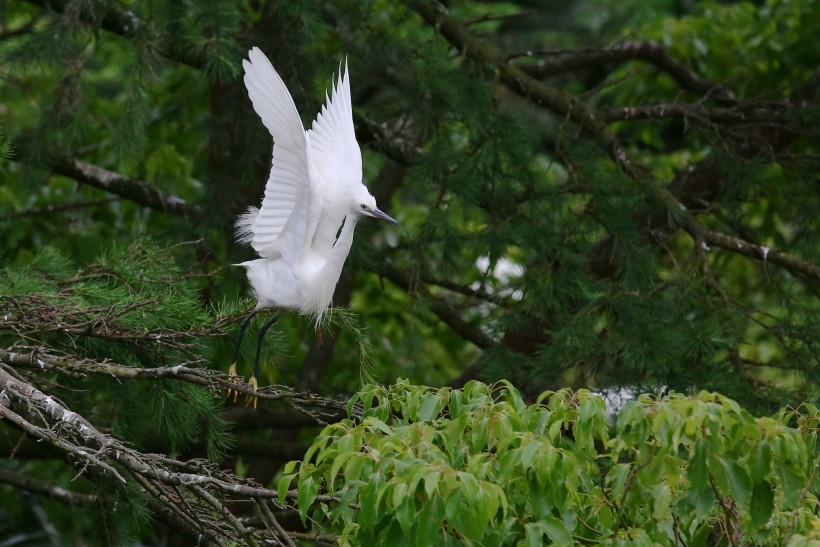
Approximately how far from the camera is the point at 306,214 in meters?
2.63

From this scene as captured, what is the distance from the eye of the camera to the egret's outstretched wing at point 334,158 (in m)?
2.70

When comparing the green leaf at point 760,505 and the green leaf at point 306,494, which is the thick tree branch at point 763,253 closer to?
the green leaf at point 760,505

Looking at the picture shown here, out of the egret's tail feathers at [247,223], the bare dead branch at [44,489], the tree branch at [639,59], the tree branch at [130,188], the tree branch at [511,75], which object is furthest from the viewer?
the tree branch at [639,59]

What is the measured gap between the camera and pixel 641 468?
1669 millimetres

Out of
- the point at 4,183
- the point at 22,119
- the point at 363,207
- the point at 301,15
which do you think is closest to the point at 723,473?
the point at 363,207

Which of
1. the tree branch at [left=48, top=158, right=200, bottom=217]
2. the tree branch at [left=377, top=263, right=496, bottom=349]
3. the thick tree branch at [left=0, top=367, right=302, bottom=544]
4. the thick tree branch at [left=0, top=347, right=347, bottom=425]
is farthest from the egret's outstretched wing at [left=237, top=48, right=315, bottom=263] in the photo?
the tree branch at [left=48, top=158, right=200, bottom=217]

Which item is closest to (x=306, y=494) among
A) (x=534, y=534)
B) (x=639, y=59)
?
(x=534, y=534)

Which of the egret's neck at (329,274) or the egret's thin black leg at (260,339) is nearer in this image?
the egret's neck at (329,274)

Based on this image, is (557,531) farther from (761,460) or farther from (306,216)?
(306,216)

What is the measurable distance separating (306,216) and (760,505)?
141 centimetres

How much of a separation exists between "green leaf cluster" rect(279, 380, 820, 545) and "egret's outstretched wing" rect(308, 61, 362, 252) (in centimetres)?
89

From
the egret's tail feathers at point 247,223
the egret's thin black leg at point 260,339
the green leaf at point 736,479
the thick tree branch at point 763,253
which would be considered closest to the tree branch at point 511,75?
the thick tree branch at point 763,253

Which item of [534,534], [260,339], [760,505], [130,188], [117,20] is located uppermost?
[117,20]

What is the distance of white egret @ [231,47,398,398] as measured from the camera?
2.57m
